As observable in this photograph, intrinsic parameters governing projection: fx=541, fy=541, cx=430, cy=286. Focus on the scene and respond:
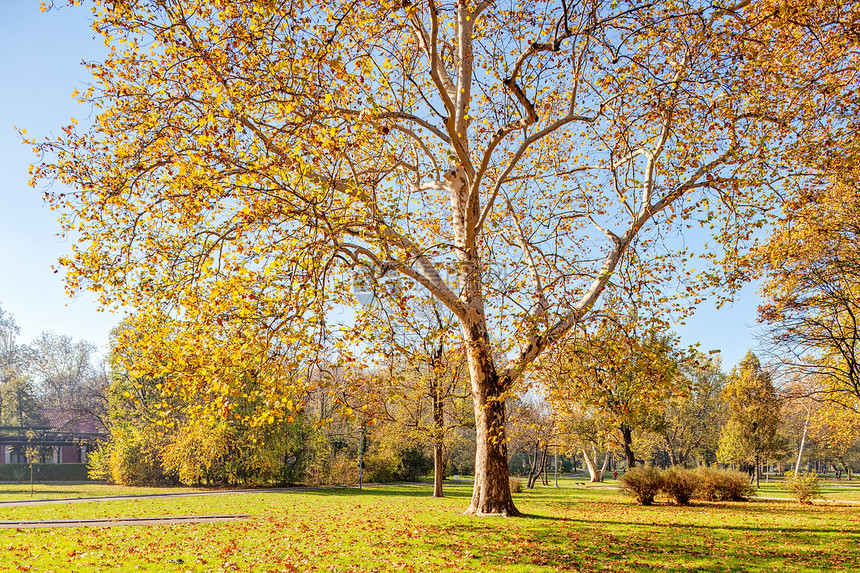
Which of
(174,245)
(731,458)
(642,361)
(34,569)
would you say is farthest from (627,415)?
(731,458)

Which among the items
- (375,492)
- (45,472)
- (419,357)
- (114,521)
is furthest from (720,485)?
(45,472)

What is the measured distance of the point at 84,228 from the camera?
955cm

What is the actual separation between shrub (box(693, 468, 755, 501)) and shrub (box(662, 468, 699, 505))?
5.26 feet

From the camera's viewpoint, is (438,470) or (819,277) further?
(438,470)

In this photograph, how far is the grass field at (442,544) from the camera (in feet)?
27.6

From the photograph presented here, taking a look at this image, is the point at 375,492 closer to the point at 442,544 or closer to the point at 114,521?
the point at 114,521

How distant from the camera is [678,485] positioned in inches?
778

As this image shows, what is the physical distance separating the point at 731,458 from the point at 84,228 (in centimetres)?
3825

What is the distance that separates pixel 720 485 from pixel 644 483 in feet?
15.0

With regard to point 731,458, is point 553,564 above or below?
above

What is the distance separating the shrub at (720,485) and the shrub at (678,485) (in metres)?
1.60

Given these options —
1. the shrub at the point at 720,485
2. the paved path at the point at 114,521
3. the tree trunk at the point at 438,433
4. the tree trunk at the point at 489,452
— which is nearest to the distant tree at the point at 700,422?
the shrub at the point at 720,485

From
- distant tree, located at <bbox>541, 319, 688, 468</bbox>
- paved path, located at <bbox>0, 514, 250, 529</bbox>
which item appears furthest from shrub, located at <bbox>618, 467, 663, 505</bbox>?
paved path, located at <bbox>0, 514, 250, 529</bbox>

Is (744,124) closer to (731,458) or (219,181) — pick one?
(219,181)
